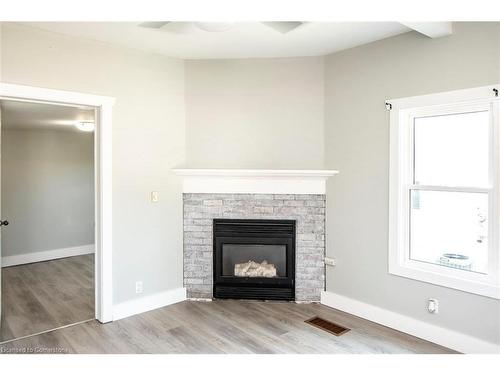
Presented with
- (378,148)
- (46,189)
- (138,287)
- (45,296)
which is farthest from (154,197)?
(46,189)

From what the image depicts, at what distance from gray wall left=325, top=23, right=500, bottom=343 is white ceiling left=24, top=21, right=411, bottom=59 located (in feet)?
0.85

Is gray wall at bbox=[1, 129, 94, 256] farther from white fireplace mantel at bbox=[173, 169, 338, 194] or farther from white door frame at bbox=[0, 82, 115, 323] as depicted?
white fireplace mantel at bbox=[173, 169, 338, 194]

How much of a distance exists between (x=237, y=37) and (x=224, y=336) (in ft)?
8.58

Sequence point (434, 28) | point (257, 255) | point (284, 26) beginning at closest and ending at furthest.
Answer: point (434, 28)
point (284, 26)
point (257, 255)

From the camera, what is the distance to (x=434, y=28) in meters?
2.63

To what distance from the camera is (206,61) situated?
3.83 meters

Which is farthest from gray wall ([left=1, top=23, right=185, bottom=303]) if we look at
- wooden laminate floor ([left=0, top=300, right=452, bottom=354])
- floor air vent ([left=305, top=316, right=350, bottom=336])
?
floor air vent ([left=305, top=316, right=350, bottom=336])

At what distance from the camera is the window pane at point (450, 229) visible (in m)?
2.75

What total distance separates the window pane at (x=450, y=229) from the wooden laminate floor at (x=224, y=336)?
0.71 metres

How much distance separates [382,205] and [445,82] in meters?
1.14

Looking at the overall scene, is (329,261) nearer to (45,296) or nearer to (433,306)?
(433,306)

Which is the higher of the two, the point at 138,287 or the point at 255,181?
the point at 255,181

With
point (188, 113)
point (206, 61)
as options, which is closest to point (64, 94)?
point (188, 113)
